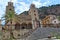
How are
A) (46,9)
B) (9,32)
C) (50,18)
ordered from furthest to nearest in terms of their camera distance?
(46,9), (50,18), (9,32)

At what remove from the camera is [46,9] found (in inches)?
4852

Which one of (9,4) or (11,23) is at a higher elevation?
(9,4)

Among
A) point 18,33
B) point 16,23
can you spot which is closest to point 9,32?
point 18,33

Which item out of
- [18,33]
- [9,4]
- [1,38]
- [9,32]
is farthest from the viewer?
[9,4]

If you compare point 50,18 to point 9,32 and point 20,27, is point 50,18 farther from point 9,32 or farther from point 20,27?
point 9,32

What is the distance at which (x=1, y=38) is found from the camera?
178 ft

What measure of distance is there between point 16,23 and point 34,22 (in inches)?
231

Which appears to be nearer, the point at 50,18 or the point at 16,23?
the point at 16,23

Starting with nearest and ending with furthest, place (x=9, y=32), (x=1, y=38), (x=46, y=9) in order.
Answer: (x=1, y=38)
(x=9, y=32)
(x=46, y=9)

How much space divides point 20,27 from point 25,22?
2330mm

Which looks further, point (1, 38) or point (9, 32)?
point (9, 32)

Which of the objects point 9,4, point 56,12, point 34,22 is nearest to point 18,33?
point 34,22

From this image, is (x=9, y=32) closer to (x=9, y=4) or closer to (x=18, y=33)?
(x=18, y=33)

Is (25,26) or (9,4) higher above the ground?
(9,4)
